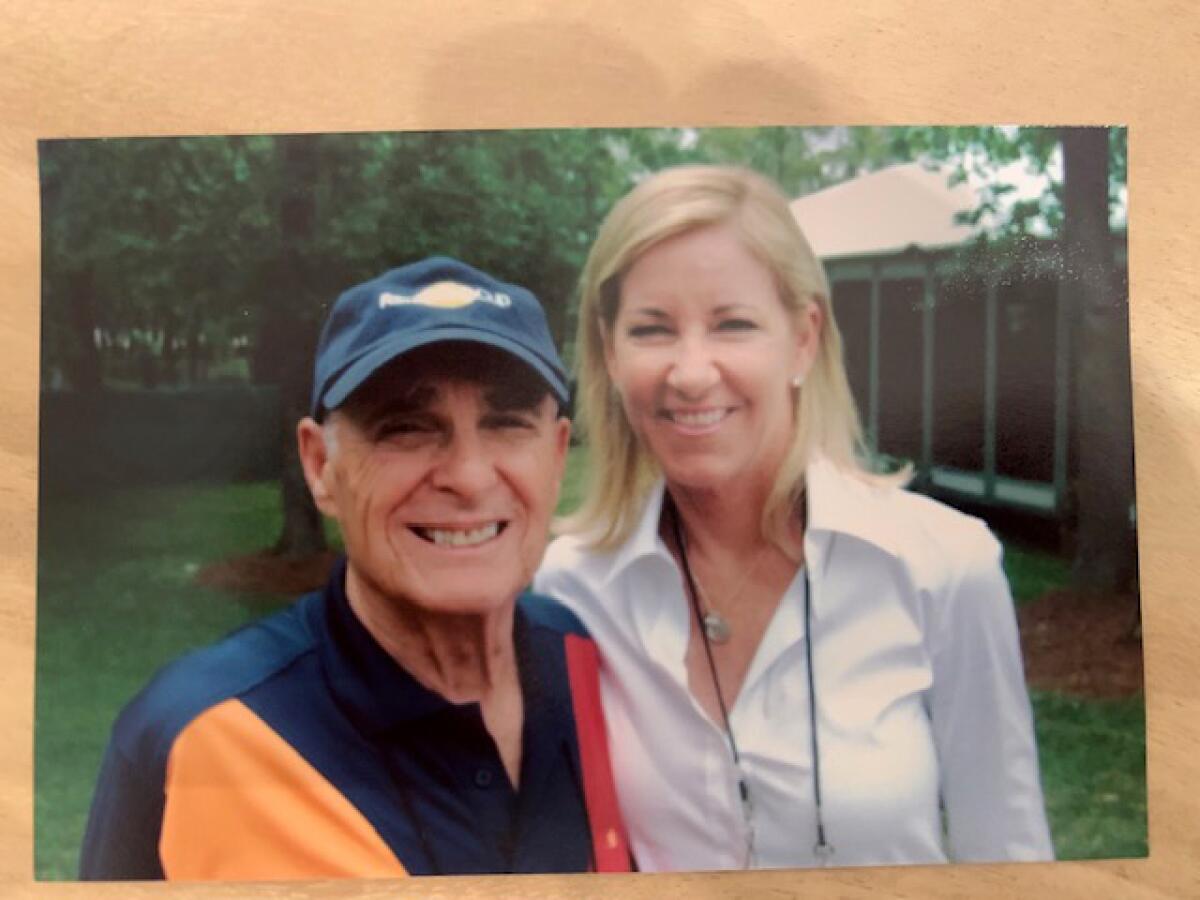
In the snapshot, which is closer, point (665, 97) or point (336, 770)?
point (336, 770)

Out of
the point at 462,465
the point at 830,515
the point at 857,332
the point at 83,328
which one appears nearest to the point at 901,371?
the point at 857,332

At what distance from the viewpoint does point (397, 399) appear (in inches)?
101

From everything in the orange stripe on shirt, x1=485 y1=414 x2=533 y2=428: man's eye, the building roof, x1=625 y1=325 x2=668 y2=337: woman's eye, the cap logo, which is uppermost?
the building roof

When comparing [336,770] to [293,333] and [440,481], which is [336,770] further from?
[293,333]

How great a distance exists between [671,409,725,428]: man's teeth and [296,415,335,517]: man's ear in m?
0.84

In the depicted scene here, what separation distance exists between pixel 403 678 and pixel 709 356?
3.46 feet

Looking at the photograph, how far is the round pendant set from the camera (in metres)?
2.65

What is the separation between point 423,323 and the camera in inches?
101

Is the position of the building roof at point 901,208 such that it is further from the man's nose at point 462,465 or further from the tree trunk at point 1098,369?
the man's nose at point 462,465

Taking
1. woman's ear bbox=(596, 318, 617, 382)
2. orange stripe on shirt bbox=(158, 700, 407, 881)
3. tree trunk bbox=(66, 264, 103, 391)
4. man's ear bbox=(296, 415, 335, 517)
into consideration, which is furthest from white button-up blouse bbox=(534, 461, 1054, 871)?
tree trunk bbox=(66, 264, 103, 391)

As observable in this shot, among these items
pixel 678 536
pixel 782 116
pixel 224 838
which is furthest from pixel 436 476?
pixel 782 116

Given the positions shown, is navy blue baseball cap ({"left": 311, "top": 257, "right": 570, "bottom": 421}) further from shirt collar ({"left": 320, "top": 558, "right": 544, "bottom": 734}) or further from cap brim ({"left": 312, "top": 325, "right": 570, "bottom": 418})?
shirt collar ({"left": 320, "top": 558, "right": 544, "bottom": 734})

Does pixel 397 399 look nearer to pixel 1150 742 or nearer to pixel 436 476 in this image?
pixel 436 476

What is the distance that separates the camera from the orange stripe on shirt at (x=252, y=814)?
2.55 m
